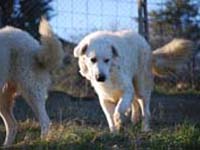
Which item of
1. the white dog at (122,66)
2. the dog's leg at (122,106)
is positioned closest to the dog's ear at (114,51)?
the white dog at (122,66)

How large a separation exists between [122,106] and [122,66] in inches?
23.6

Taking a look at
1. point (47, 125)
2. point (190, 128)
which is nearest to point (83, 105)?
point (47, 125)

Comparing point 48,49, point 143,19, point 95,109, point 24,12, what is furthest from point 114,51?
point 24,12

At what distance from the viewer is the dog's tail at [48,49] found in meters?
7.50

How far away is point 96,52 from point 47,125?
3.33 feet

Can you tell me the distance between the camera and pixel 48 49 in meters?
7.52

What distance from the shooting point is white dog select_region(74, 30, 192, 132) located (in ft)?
24.0

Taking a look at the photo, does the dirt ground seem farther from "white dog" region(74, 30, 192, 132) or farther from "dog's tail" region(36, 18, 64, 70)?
"dog's tail" region(36, 18, 64, 70)

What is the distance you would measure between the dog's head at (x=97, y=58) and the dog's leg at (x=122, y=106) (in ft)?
1.09

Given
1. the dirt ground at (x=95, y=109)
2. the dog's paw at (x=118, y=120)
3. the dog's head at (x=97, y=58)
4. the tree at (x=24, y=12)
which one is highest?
the tree at (x=24, y=12)

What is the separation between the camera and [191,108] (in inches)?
414

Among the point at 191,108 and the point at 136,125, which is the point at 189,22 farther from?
the point at 136,125

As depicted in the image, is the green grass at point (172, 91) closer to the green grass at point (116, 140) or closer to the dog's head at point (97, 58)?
the dog's head at point (97, 58)

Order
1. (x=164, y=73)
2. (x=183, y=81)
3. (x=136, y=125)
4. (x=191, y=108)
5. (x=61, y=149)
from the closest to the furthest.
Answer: (x=61, y=149), (x=136, y=125), (x=164, y=73), (x=191, y=108), (x=183, y=81)
